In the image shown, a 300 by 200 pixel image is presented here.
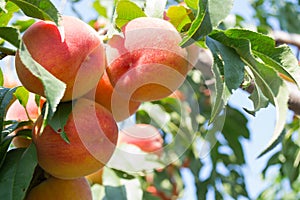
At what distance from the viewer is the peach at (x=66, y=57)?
0.84 m

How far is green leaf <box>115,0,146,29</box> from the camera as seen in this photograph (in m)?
0.96

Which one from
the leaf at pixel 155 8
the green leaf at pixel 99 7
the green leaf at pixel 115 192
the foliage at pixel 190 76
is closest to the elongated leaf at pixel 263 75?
the foliage at pixel 190 76

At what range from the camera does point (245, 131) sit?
6.51 feet

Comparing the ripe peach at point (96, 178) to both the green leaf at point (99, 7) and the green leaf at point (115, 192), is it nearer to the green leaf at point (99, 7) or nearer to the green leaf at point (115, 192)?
the green leaf at point (115, 192)

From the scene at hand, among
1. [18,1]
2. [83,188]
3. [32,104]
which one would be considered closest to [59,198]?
[83,188]

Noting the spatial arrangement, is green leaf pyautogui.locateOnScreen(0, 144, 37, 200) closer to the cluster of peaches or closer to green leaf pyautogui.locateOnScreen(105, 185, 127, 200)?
the cluster of peaches

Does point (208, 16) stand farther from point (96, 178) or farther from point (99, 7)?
point (99, 7)

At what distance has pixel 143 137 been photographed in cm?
165

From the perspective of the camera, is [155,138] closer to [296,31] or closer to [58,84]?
[296,31]

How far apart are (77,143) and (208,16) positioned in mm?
293

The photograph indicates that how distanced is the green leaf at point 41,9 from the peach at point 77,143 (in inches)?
6.0

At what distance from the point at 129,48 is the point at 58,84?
211 millimetres

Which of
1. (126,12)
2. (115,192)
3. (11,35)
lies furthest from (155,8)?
(115,192)

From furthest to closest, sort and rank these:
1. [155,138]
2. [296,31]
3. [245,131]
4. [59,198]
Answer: [296,31]
[245,131]
[155,138]
[59,198]
